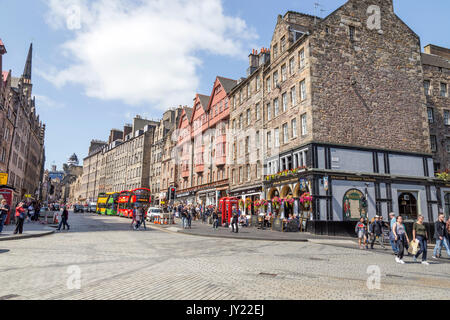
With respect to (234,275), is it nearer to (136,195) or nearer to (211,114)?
(136,195)

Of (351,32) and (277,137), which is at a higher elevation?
(351,32)

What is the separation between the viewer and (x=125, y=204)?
44.7 m

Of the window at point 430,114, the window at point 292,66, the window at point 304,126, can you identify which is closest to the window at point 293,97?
the window at point 292,66

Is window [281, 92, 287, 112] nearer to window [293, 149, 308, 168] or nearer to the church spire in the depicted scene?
window [293, 149, 308, 168]

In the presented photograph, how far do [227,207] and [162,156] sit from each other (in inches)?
1573

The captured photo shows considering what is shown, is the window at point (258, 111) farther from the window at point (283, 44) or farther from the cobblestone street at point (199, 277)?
the cobblestone street at point (199, 277)

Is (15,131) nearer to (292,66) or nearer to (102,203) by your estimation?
(102,203)

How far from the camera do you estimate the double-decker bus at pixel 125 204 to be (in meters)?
42.8

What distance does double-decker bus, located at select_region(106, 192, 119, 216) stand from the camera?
50781 mm

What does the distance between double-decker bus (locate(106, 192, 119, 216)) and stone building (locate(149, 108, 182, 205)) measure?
10880 mm

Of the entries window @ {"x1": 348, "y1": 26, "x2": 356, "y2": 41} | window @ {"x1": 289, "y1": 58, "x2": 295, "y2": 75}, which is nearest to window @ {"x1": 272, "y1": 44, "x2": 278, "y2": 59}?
window @ {"x1": 289, "y1": 58, "x2": 295, "y2": 75}

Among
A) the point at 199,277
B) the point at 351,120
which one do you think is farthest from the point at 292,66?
the point at 199,277

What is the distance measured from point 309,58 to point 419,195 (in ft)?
48.5
